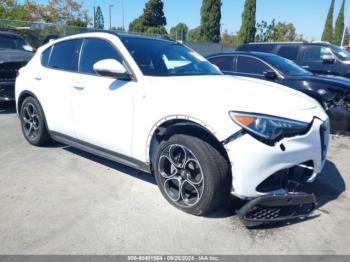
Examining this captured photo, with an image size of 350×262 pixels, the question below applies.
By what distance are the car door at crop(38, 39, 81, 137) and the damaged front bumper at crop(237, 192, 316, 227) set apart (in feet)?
8.35

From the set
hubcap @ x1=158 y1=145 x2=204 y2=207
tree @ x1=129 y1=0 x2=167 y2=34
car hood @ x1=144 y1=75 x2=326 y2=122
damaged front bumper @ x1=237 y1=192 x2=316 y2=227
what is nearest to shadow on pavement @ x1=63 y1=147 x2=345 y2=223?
damaged front bumper @ x1=237 y1=192 x2=316 y2=227

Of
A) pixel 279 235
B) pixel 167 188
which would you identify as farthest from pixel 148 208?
pixel 279 235

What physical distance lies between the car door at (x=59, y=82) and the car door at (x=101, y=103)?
15cm

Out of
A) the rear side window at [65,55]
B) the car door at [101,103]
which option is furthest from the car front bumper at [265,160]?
the rear side window at [65,55]

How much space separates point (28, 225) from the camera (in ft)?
10.2

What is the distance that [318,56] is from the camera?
970 cm

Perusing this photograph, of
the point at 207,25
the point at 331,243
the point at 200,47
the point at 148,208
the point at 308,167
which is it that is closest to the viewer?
the point at 331,243

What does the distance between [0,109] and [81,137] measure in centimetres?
472

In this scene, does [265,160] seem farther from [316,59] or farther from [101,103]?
[316,59]

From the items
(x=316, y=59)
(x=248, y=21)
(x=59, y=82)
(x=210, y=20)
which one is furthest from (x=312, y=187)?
(x=248, y=21)

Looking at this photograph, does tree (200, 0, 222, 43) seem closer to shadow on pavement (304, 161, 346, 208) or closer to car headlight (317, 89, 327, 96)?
car headlight (317, 89, 327, 96)

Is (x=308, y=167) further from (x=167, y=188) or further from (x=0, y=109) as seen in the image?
(x=0, y=109)

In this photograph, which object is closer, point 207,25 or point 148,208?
point 148,208

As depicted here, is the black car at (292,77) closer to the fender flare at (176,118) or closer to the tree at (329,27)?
the fender flare at (176,118)
